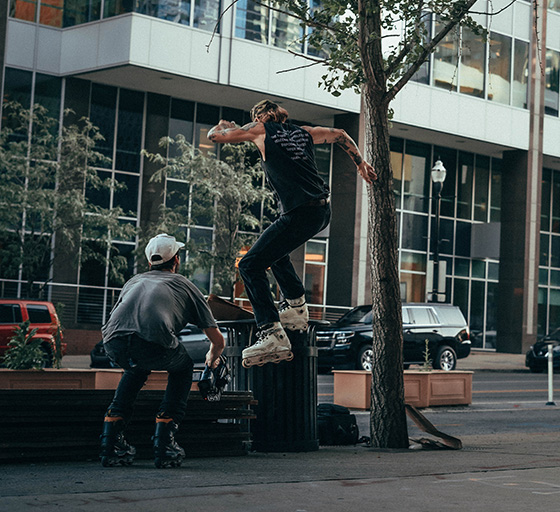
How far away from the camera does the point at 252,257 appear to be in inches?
283

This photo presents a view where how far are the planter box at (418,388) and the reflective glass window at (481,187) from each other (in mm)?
24608

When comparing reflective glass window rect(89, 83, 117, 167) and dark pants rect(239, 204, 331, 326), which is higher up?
reflective glass window rect(89, 83, 117, 167)

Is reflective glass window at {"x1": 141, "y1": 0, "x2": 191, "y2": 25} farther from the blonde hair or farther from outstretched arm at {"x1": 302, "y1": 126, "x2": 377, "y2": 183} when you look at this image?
the blonde hair

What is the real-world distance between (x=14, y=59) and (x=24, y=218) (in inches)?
256

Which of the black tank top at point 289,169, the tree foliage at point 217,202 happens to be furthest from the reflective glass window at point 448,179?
the black tank top at point 289,169

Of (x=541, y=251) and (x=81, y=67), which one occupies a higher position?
(x=81, y=67)

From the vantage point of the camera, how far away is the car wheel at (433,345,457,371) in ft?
79.6

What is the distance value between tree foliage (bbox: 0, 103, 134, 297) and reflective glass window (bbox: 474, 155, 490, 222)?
1998 centimetres

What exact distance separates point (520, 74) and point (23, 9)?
20.6m

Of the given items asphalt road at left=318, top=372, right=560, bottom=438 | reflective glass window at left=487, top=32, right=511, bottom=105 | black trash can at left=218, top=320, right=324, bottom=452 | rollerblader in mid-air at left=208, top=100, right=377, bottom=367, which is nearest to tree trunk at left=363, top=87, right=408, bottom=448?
black trash can at left=218, top=320, right=324, bottom=452

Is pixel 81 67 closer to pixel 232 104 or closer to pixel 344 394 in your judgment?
pixel 232 104

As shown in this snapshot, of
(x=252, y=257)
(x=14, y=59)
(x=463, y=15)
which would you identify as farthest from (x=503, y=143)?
(x=252, y=257)

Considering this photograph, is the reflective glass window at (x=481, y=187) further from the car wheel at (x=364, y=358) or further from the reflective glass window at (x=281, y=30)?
the car wheel at (x=364, y=358)

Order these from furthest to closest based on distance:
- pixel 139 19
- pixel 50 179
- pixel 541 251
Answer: pixel 541 251, pixel 139 19, pixel 50 179
